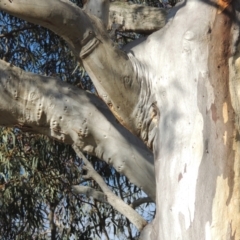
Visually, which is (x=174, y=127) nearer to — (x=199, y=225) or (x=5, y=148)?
(x=199, y=225)

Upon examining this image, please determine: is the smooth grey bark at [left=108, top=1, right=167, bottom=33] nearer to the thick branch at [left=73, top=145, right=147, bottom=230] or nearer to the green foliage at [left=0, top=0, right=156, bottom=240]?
the thick branch at [left=73, top=145, right=147, bottom=230]

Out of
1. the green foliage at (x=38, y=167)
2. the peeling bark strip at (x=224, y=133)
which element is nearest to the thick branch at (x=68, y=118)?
the peeling bark strip at (x=224, y=133)

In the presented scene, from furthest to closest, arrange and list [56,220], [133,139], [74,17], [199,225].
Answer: [56,220]
[133,139]
[74,17]
[199,225]

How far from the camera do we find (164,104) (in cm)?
211

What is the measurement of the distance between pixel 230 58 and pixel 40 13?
62cm

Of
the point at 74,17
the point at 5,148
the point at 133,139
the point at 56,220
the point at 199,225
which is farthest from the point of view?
the point at 56,220

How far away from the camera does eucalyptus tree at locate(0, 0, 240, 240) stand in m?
1.95

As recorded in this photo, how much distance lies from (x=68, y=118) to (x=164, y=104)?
42 centimetres

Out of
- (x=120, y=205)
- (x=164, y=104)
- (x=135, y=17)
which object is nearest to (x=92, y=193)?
(x=120, y=205)

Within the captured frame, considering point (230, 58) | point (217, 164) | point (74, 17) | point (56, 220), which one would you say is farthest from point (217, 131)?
point (56, 220)

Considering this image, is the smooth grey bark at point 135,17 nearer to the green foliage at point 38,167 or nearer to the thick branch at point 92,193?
the thick branch at point 92,193

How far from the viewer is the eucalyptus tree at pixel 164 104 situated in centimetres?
195

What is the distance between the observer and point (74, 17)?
2.05 m

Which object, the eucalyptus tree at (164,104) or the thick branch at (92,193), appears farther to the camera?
the thick branch at (92,193)
